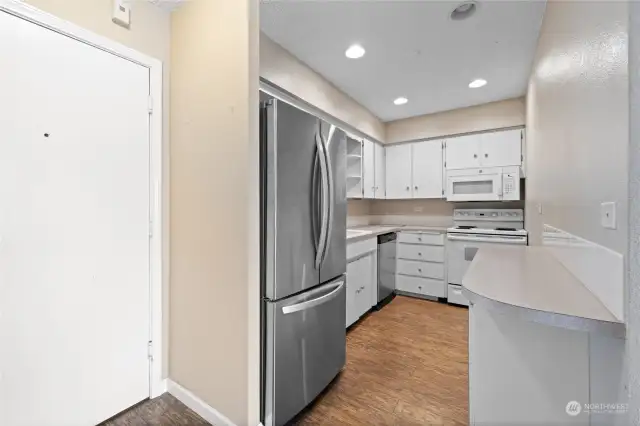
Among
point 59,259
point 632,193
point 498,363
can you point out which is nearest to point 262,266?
point 59,259

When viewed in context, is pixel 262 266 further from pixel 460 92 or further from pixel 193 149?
pixel 460 92

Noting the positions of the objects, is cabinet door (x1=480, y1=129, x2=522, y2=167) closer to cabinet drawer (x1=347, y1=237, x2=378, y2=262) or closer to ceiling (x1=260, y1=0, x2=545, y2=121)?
ceiling (x1=260, y1=0, x2=545, y2=121)

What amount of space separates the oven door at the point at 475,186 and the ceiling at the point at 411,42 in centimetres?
102

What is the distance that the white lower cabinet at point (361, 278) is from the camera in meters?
2.76

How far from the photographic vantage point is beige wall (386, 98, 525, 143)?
3.58m

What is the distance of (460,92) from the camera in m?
3.39

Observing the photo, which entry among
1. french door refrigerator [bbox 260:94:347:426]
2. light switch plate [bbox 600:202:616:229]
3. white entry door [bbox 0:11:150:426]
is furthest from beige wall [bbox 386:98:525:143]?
white entry door [bbox 0:11:150:426]

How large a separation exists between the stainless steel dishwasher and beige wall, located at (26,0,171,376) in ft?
7.81

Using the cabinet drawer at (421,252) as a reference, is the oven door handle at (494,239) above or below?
above

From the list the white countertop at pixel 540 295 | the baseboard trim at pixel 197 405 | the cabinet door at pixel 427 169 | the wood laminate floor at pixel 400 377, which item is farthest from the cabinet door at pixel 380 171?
the baseboard trim at pixel 197 405

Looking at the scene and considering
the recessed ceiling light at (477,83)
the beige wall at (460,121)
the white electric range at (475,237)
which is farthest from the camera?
the beige wall at (460,121)

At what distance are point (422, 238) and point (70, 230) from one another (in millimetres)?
3567

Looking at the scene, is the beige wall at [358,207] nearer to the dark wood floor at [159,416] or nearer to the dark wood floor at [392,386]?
the dark wood floor at [392,386]

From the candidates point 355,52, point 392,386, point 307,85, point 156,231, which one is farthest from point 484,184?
point 156,231
